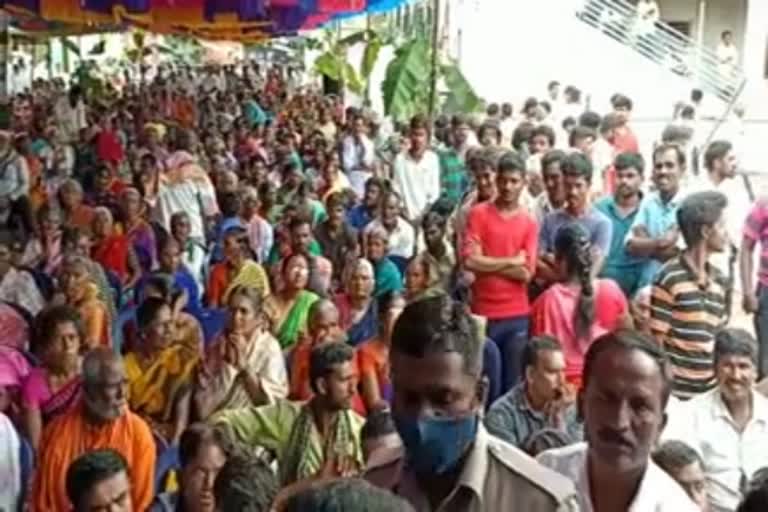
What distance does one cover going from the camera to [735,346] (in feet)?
15.1

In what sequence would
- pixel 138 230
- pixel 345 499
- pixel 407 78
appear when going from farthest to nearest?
pixel 407 78 → pixel 138 230 → pixel 345 499

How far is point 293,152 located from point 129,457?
8.06 meters

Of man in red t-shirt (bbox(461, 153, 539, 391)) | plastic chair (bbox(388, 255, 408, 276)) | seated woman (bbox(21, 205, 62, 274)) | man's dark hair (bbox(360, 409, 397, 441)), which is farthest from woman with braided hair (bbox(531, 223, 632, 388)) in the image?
seated woman (bbox(21, 205, 62, 274))

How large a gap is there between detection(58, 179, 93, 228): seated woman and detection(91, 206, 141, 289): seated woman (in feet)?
0.62

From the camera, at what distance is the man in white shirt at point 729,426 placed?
175 inches

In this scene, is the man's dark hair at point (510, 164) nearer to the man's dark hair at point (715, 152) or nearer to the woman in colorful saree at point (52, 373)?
the man's dark hair at point (715, 152)

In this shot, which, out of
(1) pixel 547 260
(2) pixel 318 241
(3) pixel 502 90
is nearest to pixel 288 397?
(1) pixel 547 260

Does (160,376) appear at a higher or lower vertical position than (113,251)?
lower

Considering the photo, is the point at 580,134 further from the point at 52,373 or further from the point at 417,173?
the point at 52,373

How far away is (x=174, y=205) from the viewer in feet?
30.1

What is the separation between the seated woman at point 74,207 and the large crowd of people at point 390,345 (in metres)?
0.02

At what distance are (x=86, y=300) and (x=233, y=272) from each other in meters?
1.11

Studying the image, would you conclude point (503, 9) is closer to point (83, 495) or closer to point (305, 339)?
point (305, 339)

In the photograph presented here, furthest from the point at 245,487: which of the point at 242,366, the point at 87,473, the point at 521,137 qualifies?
the point at 521,137
